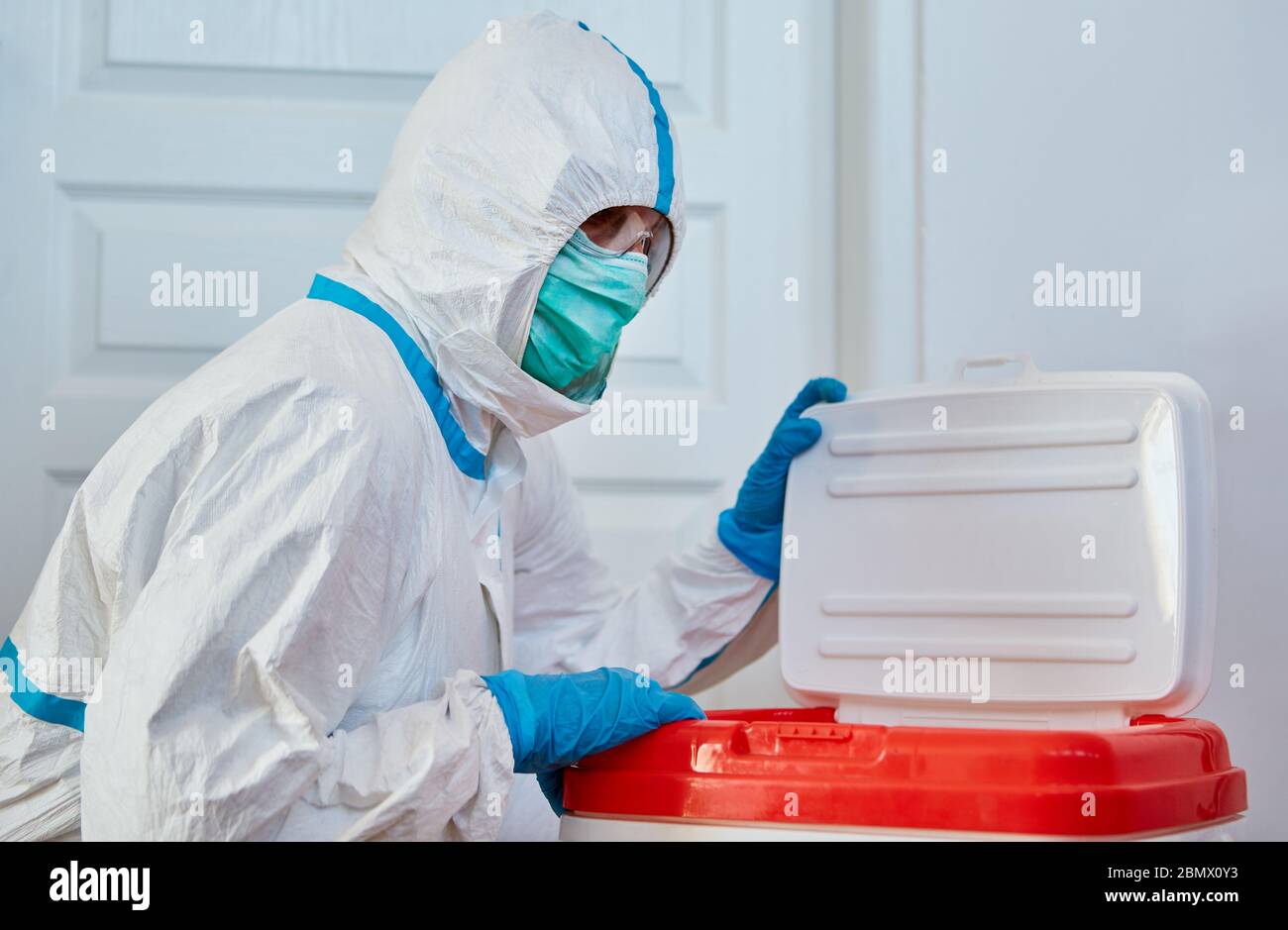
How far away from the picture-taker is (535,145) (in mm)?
1069

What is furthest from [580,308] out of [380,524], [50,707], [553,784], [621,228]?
[50,707]

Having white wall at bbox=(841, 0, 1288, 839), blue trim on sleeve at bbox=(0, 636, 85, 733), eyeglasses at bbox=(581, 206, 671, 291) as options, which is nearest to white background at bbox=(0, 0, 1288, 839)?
white wall at bbox=(841, 0, 1288, 839)

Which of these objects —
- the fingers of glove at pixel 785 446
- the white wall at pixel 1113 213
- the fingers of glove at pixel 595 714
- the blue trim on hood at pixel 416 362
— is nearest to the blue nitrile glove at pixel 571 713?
the fingers of glove at pixel 595 714

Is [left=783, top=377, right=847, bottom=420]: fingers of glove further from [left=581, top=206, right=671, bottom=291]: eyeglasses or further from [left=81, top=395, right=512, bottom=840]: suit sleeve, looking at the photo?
[left=81, top=395, right=512, bottom=840]: suit sleeve

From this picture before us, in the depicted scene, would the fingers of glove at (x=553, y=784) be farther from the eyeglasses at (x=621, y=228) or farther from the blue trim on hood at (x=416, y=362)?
the eyeglasses at (x=621, y=228)

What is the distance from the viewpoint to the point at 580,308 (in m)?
1.09

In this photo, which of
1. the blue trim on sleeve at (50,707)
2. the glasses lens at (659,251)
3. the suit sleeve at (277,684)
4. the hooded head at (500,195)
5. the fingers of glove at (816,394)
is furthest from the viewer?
the fingers of glove at (816,394)

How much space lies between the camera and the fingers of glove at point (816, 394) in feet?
4.25

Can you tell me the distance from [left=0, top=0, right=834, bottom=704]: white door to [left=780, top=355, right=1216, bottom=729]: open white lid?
349 millimetres

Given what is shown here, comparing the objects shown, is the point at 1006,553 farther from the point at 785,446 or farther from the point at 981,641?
the point at 785,446

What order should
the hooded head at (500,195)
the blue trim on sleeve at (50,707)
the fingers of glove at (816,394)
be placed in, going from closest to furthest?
the blue trim on sleeve at (50,707)
the hooded head at (500,195)
the fingers of glove at (816,394)

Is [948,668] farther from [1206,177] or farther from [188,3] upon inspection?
[188,3]

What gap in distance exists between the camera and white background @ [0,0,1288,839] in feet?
4.83

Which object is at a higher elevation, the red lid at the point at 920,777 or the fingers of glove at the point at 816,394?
the fingers of glove at the point at 816,394
